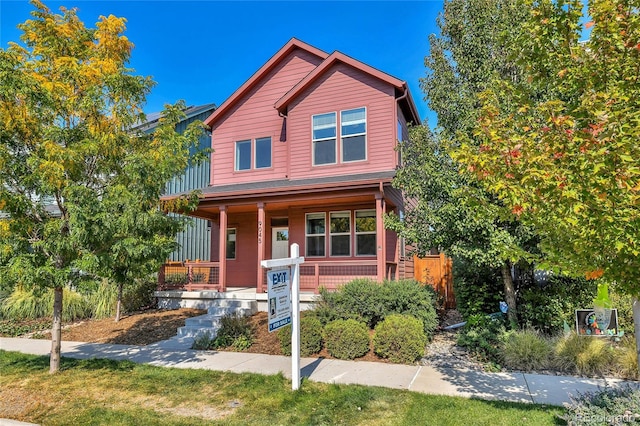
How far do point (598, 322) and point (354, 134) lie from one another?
833cm

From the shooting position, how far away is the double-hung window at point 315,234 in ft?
44.8

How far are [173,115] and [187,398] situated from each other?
4991 millimetres

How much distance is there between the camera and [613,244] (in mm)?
3254

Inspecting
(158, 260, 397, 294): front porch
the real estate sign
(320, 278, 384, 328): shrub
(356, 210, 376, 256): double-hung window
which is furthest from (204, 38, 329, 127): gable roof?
the real estate sign

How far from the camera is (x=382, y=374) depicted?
6500 millimetres

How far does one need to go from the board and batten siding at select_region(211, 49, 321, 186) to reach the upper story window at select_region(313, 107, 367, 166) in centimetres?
151

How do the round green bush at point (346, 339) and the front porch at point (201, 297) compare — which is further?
the front porch at point (201, 297)

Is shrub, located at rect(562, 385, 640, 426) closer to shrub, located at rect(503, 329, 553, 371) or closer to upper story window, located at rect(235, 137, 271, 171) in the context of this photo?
shrub, located at rect(503, 329, 553, 371)

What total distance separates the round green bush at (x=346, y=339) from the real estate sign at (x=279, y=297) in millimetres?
1918

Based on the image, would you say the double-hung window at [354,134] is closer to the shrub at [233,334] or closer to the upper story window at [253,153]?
the upper story window at [253,153]

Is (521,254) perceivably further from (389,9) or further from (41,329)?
(41,329)

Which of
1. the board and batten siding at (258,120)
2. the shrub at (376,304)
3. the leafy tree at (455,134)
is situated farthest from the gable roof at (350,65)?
the shrub at (376,304)

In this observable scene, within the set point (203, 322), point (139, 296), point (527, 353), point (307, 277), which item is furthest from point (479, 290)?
point (139, 296)

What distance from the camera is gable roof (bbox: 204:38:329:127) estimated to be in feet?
47.3
